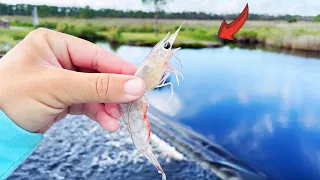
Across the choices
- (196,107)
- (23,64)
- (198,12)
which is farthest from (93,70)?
(198,12)

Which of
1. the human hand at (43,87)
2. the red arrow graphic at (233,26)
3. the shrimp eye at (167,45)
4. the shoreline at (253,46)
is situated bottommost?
the shoreline at (253,46)

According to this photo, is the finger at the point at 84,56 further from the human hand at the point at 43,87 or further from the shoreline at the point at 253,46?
the shoreline at the point at 253,46

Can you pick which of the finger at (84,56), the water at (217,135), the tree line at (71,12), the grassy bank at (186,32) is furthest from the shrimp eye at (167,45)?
the tree line at (71,12)

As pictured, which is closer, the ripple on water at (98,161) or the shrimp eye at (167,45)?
the shrimp eye at (167,45)

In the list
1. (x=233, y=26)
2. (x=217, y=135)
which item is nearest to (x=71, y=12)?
(x=217, y=135)

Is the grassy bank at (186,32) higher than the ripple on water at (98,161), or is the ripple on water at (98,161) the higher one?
the grassy bank at (186,32)

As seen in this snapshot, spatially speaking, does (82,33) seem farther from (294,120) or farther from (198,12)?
(294,120)
